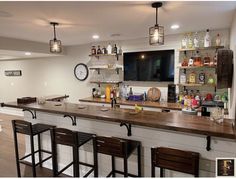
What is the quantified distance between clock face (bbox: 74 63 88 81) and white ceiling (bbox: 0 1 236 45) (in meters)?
1.93

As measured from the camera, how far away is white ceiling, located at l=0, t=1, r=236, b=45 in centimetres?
209

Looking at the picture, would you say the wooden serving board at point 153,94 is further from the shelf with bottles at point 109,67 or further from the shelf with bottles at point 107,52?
the shelf with bottles at point 107,52

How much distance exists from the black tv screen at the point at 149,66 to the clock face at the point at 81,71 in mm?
1268

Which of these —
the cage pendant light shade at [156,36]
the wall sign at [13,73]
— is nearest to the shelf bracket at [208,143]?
the cage pendant light shade at [156,36]

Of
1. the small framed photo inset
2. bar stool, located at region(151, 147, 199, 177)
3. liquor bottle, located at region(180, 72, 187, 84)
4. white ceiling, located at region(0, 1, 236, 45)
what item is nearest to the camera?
the small framed photo inset

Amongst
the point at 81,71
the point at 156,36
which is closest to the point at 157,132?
the point at 156,36

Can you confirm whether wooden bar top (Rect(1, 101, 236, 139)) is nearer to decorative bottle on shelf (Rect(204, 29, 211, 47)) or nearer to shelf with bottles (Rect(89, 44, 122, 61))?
decorative bottle on shelf (Rect(204, 29, 211, 47))

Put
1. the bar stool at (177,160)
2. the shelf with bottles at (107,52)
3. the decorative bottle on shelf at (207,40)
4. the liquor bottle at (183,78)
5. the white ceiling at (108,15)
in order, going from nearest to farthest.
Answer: the bar stool at (177,160) → the white ceiling at (108,15) → the decorative bottle on shelf at (207,40) → the liquor bottle at (183,78) → the shelf with bottles at (107,52)

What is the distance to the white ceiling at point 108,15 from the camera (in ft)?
6.86

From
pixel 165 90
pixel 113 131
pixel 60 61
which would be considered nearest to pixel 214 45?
pixel 165 90

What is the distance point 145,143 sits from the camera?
7.09 feet

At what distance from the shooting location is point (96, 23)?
2.87 metres

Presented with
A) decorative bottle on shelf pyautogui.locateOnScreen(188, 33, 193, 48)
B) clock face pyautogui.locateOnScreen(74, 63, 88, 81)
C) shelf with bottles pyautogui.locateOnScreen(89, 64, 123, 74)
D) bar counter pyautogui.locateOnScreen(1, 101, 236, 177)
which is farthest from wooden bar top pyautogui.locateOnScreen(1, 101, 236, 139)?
clock face pyautogui.locateOnScreen(74, 63, 88, 81)

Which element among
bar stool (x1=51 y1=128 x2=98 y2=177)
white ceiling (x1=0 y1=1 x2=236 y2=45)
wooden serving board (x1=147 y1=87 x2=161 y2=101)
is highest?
white ceiling (x1=0 y1=1 x2=236 y2=45)
